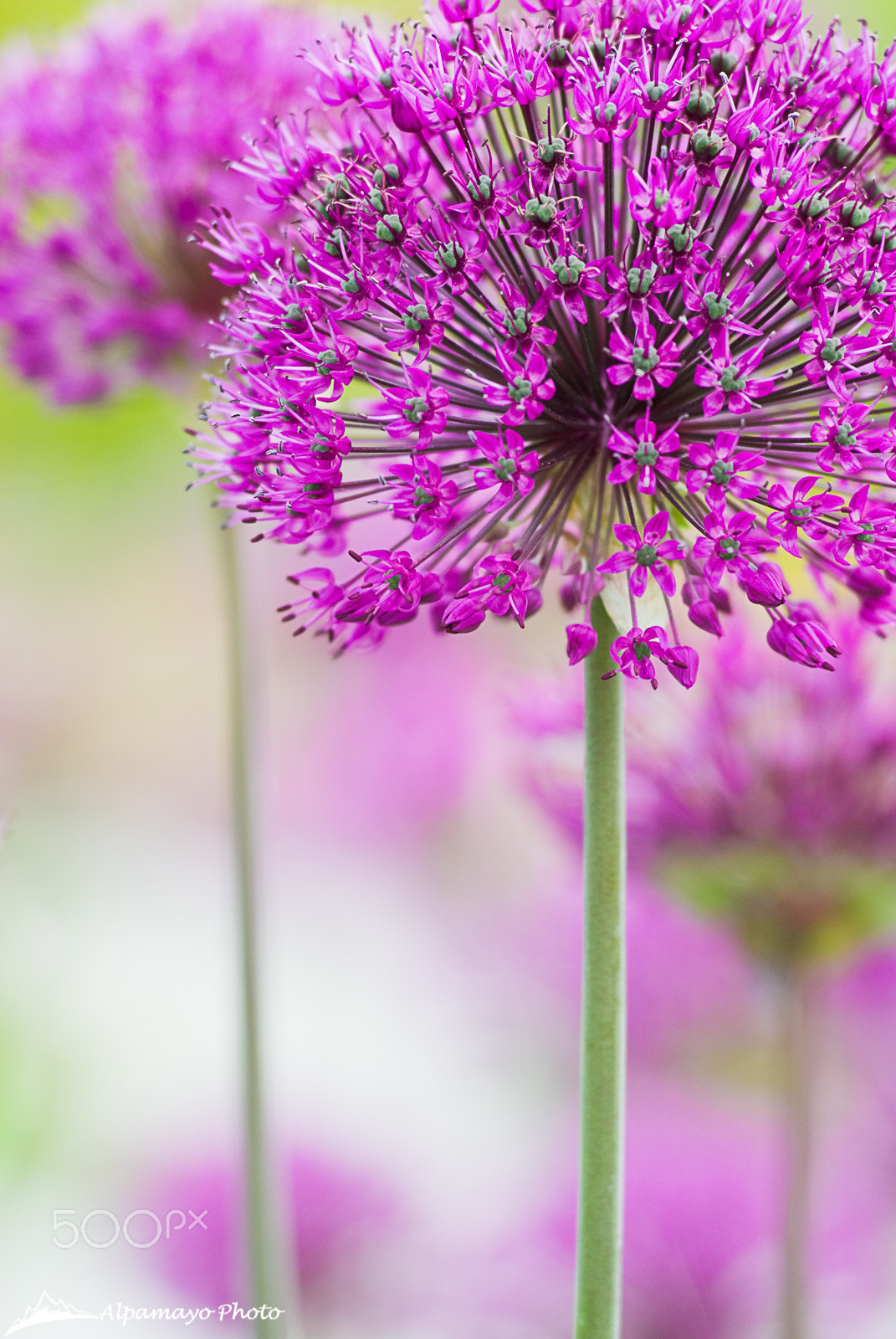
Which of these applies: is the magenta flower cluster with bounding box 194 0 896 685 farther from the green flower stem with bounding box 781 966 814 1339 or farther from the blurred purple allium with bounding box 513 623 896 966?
the green flower stem with bounding box 781 966 814 1339

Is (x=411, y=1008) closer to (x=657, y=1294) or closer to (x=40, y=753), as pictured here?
(x=657, y=1294)

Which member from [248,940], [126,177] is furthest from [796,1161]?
[126,177]

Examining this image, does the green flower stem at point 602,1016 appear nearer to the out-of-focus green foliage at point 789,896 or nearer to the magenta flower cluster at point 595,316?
the magenta flower cluster at point 595,316

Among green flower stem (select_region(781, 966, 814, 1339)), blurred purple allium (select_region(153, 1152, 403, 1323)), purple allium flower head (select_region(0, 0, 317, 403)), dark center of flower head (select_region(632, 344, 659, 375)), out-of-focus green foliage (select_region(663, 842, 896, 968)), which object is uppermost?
purple allium flower head (select_region(0, 0, 317, 403))

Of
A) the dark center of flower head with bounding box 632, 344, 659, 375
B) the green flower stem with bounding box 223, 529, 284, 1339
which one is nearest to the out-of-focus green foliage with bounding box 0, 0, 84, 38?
the green flower stem with bounding box 223, 529, 284, 1339

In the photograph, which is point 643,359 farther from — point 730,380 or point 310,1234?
point 310,1234

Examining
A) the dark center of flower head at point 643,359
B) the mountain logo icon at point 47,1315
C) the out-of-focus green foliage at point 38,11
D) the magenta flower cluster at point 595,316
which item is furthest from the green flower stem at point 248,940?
the out-of-focus green foliage at point 38,11

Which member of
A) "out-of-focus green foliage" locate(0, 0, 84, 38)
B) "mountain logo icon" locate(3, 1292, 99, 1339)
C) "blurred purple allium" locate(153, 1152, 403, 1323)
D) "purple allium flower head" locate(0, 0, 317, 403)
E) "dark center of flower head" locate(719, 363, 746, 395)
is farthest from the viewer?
"out-of-focus green foliage" locate(0, 0, 84, 38)
